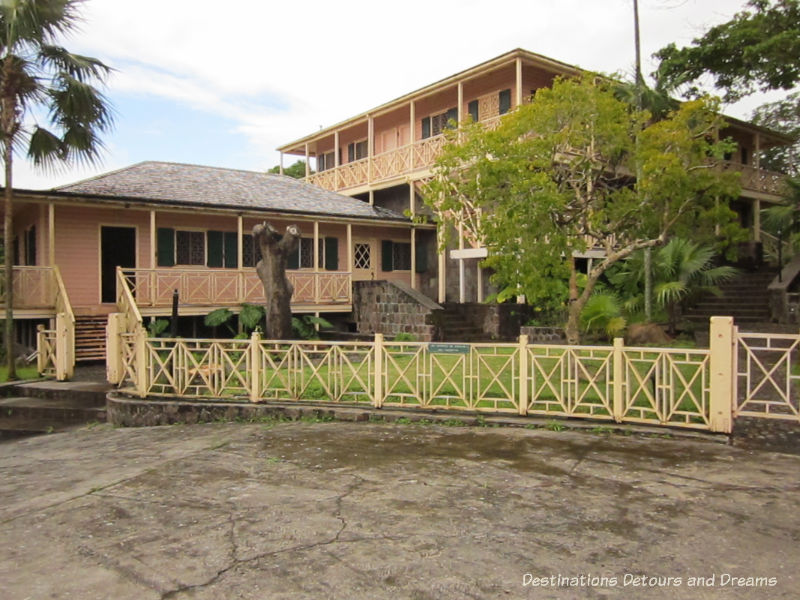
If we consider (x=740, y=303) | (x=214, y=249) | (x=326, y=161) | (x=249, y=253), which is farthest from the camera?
(x=326, y=161)

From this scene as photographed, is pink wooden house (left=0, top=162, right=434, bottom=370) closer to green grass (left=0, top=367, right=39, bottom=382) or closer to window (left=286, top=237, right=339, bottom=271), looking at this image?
window (left=286, top=237, right=339, bottom=271)

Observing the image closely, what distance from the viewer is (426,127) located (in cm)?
2227

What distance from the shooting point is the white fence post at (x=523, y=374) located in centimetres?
Result: 778

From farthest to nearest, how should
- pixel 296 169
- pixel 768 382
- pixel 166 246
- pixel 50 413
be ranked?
1. pixel 296 169
2. pixel 166 246
3. pixel 50 413
4. pixel 768 382

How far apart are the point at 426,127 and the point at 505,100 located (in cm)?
391

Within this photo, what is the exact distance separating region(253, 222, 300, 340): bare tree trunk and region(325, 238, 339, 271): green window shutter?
270 inches

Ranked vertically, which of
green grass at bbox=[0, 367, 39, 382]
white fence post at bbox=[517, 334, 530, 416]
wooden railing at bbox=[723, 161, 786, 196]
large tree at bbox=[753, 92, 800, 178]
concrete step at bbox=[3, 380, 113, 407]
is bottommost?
concrete step at bbox=[3, 380, 113, 407]

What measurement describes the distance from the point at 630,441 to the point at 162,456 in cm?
531

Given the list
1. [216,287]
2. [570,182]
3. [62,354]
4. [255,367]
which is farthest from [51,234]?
[570,182]

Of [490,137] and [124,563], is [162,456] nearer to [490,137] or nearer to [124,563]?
[124,563]

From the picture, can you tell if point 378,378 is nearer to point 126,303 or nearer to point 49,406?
point 49,406

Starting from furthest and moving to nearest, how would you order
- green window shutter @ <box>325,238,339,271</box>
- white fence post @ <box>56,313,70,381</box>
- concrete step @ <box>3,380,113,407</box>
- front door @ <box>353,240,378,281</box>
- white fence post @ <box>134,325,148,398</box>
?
front door @ <box>353,240,378,281</box>, green window shutter @ <box>325,238,339,271</box>, white fence post @ <box>56,313,70,381</box>, concrete step @ <box>3,380,113,407</box>, white fence post @ <box>134,325,148,398</box>

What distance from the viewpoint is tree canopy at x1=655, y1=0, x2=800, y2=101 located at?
48.9 feet

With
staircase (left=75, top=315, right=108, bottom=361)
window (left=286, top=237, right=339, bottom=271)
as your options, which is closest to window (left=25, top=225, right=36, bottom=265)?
staircase (left=75, top=315, right=108, bottom=361)
